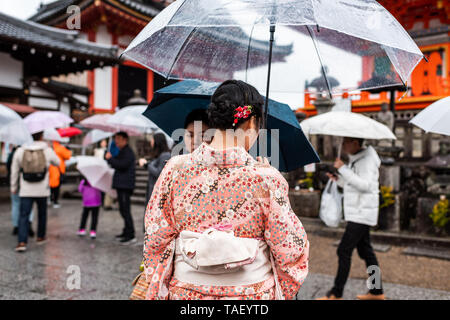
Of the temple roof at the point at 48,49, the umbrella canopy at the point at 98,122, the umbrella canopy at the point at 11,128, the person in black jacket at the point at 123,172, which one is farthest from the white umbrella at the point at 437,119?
the temple roof at the point at 48,49

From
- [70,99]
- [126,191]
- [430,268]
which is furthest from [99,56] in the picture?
[430,268]

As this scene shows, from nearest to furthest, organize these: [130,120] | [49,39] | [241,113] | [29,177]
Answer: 1. [241,113]
2. [29,177]
3. [130,120]
4. [49,39]

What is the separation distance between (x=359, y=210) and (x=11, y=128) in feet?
14.4

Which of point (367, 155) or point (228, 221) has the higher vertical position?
point (367, 155)

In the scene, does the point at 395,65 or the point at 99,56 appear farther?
the point at 99,56

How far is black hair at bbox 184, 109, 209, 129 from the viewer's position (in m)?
2.64

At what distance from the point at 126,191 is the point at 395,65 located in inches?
184

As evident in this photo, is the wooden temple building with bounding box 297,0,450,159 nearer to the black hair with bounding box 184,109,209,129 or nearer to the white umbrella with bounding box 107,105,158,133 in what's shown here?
the white umbrella with bounding box 107,105,158,133

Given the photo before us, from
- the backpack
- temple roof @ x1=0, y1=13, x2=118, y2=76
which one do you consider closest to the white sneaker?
the backpack

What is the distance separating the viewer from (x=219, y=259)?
4.61 feet

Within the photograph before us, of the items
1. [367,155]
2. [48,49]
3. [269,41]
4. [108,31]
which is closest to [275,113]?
[269,41]

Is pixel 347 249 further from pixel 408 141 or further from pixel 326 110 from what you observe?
pixel 326 110
